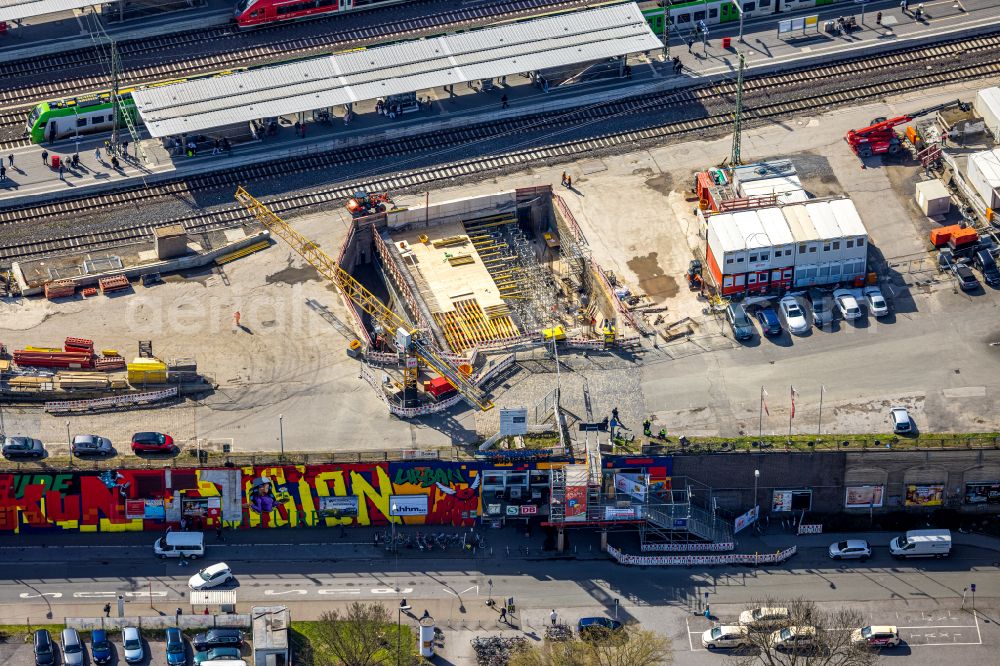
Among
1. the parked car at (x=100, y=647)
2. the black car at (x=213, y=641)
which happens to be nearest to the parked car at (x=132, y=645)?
the parked car at (x=100, y=647)

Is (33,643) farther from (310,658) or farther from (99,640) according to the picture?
(310,658)

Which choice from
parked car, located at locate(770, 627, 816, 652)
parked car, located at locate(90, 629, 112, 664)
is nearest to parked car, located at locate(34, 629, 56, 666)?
parked car, located at locate(90, 629, 112, 664)

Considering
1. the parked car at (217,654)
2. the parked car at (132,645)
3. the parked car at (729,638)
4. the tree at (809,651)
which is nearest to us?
the tree at (809,651)

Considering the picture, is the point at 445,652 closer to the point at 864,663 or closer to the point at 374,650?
the point at 374,650

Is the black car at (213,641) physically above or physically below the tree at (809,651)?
above

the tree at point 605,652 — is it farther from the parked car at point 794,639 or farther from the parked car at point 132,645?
the parked car at point 132,645

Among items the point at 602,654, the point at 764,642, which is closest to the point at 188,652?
the point at 602,654

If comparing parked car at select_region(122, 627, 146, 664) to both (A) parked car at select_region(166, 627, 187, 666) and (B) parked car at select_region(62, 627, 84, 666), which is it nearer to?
(A) parked car at select_region(166, 627, 187, 666)
